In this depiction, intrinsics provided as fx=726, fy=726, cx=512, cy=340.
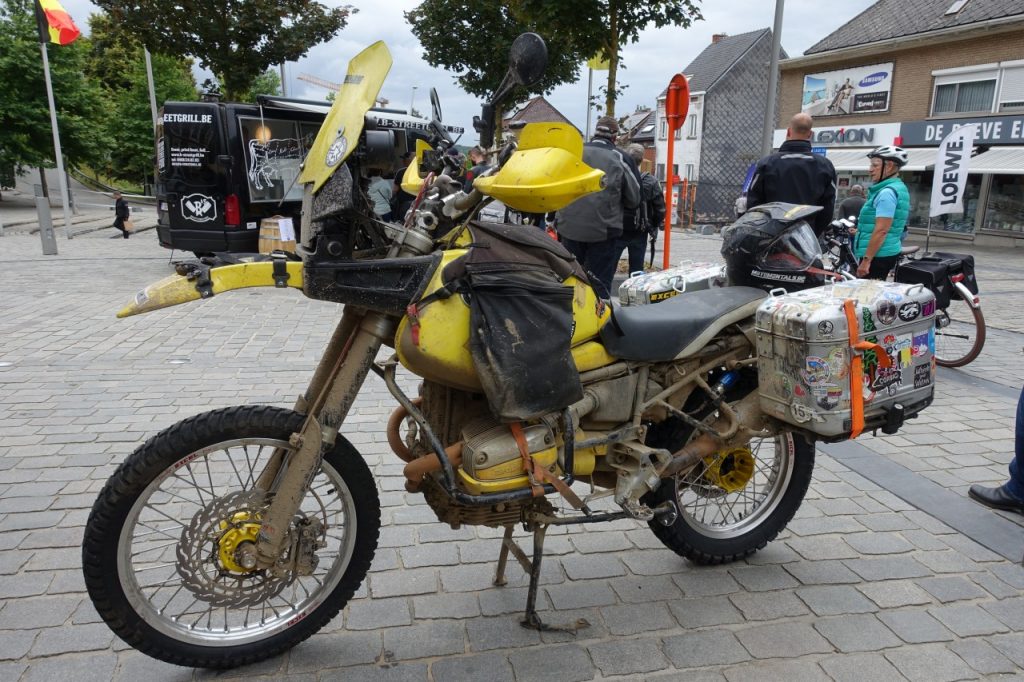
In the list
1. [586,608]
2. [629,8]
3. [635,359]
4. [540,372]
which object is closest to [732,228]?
[635,359]

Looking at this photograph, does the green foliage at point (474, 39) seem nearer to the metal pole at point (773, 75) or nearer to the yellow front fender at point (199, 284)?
the metal pole at point (773, 75)

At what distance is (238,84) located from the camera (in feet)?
55.0

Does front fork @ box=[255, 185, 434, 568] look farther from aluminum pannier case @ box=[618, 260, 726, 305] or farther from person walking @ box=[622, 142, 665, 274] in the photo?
person walking @ box=[622, 142, 665, 274]

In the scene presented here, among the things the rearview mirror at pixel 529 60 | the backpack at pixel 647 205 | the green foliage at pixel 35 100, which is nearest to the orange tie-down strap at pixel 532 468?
the rearview mirror at pixel 529 60

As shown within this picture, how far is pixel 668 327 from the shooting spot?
2.67m

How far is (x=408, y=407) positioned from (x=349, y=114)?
96 centimetres

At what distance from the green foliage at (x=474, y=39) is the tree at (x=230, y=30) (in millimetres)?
2835

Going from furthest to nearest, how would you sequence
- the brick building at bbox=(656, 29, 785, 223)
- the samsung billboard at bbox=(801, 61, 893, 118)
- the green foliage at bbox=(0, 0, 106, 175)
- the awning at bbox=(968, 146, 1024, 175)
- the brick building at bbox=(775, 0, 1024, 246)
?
the brick building at bbox=(656, 29, 785, 223)
the samsung billboard at bbox=(801, 61, 893, 118)
the green foliage at bbox=(0, 0, 106, 175)
the brick building at bbox=(775, 0, 1024, 246)
the awning at bbox=(968, 146, 1024, 175)

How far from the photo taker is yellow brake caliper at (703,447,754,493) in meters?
3.06

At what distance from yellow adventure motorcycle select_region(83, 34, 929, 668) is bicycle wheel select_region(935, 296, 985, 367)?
14.9 ft

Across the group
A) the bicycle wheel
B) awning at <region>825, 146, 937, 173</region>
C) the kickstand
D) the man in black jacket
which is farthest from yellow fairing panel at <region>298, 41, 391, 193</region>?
awning at <region>825, 146, 937, 173</region>

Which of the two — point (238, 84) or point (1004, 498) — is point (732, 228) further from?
point (238, 84)

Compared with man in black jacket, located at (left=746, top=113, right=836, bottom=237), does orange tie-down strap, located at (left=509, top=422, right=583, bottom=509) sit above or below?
below

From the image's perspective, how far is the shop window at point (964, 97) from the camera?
21337mm
